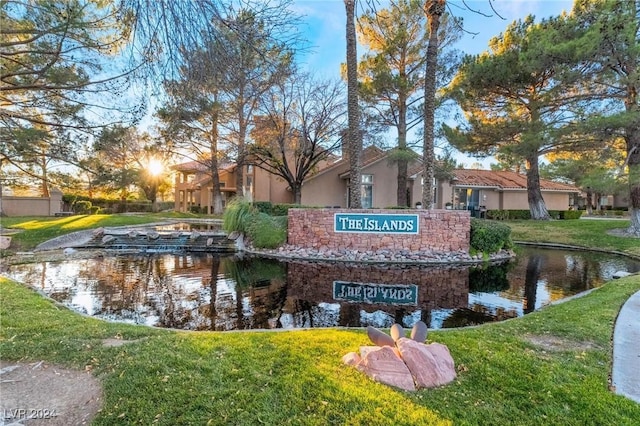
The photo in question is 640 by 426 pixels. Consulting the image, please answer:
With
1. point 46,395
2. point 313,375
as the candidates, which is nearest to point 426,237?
point 313,375

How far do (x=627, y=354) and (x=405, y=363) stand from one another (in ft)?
8.56

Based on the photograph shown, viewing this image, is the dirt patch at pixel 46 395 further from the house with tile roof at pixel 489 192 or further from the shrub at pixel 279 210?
the house with tile roof at pixel 489 192

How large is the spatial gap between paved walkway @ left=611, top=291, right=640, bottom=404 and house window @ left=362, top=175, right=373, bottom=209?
1919cm

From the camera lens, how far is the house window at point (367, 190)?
24.6 metres

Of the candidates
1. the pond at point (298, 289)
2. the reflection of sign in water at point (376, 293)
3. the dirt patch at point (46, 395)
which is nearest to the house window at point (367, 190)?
the pond at point (298, 289)

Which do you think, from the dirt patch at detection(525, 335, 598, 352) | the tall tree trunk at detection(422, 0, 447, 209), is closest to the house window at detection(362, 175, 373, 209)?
the tall tree trunk at detection(422, 0, 447, 209)

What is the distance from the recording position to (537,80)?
18.2m

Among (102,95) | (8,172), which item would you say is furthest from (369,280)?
(8,172)

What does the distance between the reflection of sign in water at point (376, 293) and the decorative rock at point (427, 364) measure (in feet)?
12.3

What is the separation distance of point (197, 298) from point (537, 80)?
1929cm

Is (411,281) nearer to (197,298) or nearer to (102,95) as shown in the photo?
(197,298)

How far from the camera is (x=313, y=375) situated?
3.19 metres

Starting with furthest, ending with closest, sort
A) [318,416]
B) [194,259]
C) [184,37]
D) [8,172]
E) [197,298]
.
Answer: [8,172] < [194,259] < [197,298] < [184,37] < [318,416]

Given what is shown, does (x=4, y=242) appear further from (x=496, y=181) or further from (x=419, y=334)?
(x=496, y=181)
